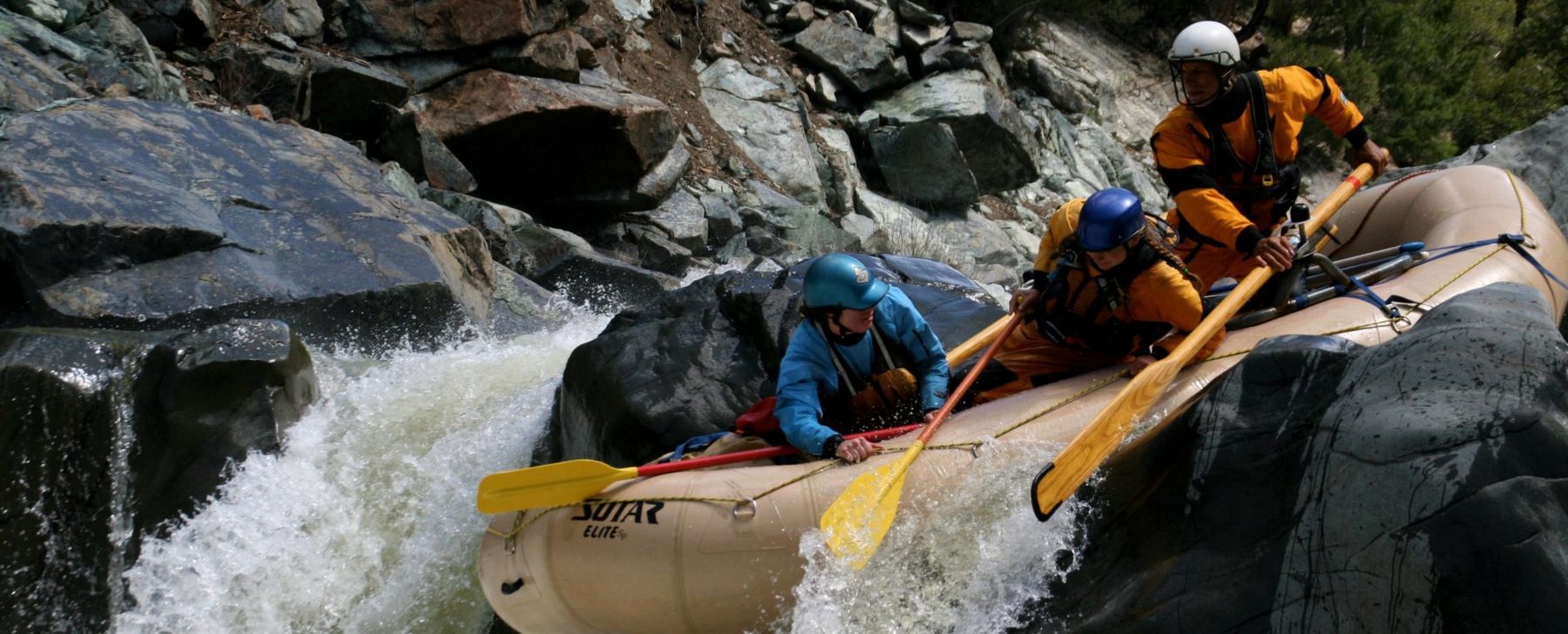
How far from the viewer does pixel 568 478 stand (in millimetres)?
3684

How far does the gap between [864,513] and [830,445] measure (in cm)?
48

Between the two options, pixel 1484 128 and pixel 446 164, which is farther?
pixel 1484 128

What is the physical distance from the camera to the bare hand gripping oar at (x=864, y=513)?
3172mm

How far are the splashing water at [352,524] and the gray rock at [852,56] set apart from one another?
9118 mm

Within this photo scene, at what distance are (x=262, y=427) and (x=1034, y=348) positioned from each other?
11.2 ft

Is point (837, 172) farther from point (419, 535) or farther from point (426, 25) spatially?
point (419, 535)

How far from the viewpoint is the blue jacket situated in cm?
379

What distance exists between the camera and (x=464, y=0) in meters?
10.2

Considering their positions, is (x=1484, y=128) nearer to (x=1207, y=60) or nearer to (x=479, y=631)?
(x=1207, y=60)

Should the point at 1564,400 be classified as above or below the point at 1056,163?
above

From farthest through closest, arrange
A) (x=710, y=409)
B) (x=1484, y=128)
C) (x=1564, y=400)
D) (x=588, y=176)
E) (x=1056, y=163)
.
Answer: (x=1484, y=128)
(x=1056, y=163)
(x=588, y=176)
(x=710, y=409)
(x=1564, y=400)

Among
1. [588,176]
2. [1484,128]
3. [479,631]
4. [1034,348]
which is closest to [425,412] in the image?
[479,631]

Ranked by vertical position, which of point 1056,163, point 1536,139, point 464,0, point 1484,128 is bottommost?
point 1056,163

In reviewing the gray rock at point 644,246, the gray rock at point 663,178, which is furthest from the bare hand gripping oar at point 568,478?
the gray rock at point 663,178
